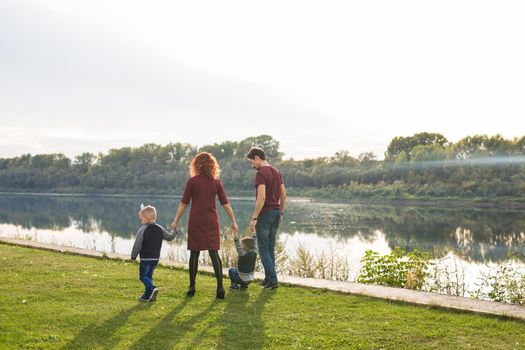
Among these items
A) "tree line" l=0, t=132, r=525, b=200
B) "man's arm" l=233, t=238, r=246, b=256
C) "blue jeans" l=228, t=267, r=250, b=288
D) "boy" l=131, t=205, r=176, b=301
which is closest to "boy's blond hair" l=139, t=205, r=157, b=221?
"boy" l=131, t=205, r=176, b=301

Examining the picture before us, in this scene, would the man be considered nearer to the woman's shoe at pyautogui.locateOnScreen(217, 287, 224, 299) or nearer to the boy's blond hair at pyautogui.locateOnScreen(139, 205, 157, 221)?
the woman's shoe at pyautogui.locateOnScreen(217, 287, 224, 299)

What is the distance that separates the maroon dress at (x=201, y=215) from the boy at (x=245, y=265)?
0.67 meters

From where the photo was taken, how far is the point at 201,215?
666 centimetres

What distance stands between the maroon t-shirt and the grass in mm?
1209

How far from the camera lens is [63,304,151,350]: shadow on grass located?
492 cm

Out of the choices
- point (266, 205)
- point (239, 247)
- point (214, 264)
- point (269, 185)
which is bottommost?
point (214, 264)

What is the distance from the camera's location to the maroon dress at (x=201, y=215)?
6.65 metres

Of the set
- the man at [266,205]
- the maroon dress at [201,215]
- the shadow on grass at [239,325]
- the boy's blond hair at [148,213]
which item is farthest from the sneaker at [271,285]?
the boy's blond hair at [148,213]

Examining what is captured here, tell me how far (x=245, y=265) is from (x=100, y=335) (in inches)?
99.0

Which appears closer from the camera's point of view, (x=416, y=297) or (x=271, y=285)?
(x=416, y=297)

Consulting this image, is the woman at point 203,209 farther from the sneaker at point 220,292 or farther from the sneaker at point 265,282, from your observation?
the sneaker at point 265,282

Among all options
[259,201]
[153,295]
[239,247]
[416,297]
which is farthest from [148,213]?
[416,297]

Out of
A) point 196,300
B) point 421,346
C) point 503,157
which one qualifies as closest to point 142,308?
point 196,300

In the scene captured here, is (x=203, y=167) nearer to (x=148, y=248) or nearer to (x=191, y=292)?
(x=148, y=248)
